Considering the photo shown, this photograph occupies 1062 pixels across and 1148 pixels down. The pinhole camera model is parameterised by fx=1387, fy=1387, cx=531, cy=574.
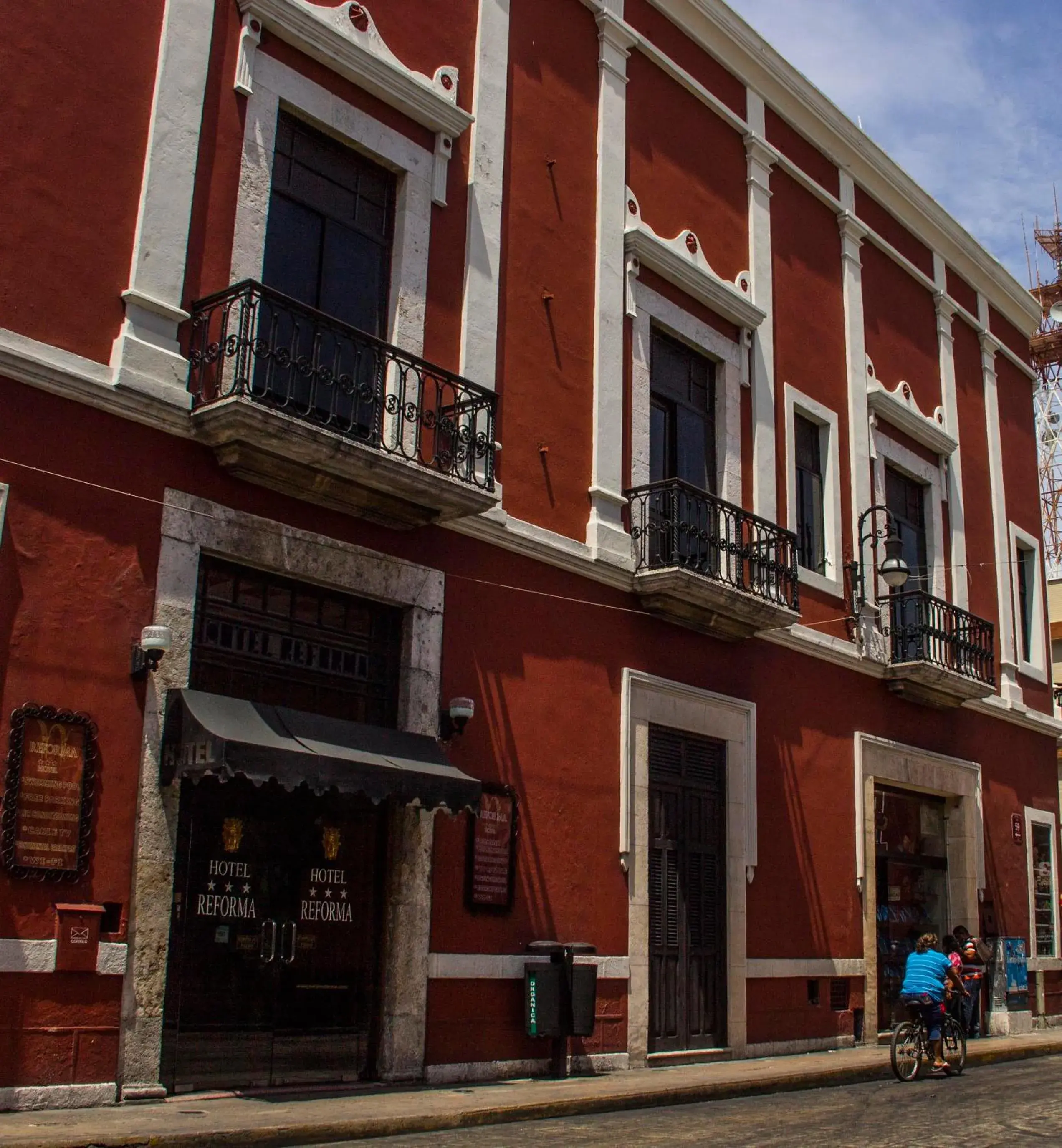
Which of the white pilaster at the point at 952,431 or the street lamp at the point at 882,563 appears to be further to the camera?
the white pilaster at the point at 952,431

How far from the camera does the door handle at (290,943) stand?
34.4 ft

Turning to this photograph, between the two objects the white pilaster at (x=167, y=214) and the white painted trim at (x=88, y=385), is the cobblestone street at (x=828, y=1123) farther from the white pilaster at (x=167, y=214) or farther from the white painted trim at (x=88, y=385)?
the white pilaster at (x=167, y=214)

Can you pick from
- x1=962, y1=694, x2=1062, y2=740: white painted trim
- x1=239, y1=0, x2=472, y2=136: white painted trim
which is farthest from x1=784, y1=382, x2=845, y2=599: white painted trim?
x1=239, y1=0, x2=472, y2=136: white painted trim

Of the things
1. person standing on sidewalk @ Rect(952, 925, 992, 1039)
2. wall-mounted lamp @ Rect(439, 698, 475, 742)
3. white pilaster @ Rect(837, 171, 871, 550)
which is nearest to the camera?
wall-mounted lamp @ Rect(439, 698, 475, 742)

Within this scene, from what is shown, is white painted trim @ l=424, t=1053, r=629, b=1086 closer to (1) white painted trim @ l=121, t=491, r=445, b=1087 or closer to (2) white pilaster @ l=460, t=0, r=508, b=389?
(1) white painted trim @ l=121, t=491, r=445, b=1087

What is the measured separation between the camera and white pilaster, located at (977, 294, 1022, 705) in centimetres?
2111

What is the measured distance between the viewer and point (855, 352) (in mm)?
18781

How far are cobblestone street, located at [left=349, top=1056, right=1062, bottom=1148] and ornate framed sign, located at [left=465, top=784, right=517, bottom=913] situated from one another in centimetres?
205

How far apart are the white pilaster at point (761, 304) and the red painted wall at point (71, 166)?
27.1 feet

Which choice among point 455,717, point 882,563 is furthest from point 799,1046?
point 455,717

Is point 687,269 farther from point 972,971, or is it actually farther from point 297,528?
point 972,971

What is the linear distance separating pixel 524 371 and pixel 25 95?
5194 mm

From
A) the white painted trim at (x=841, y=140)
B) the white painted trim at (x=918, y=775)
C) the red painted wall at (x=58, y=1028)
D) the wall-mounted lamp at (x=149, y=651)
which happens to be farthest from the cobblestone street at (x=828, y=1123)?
the white painted trim at (x=841, y=140)

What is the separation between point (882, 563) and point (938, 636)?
1.27 metres
